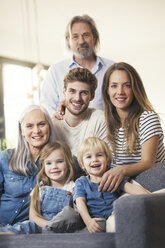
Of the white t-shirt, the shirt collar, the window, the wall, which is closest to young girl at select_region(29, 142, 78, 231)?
the white t-shirt

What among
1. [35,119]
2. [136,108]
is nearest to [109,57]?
[136,108]

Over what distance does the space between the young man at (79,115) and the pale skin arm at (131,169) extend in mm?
251

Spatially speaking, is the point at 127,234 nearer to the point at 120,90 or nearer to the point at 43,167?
the point at 43,167

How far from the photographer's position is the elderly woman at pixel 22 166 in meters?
2.00

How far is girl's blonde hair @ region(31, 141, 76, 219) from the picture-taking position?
1.93 meters

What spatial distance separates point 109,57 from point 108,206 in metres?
0.93

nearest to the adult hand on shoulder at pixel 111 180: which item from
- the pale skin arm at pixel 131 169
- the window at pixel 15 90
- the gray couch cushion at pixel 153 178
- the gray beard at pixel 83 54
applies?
the pale skin arm at pixel 131 169

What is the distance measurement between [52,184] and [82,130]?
0.36 metres

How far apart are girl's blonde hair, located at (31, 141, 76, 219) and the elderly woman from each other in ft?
0.20

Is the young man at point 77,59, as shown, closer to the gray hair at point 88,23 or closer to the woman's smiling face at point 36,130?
the gray hair at point 88,23

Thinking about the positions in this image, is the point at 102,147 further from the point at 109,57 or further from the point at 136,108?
the point at 109,57

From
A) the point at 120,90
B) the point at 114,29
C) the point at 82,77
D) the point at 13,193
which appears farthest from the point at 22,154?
the point at 114,29

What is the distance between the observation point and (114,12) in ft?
7.75

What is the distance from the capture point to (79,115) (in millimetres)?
2102
